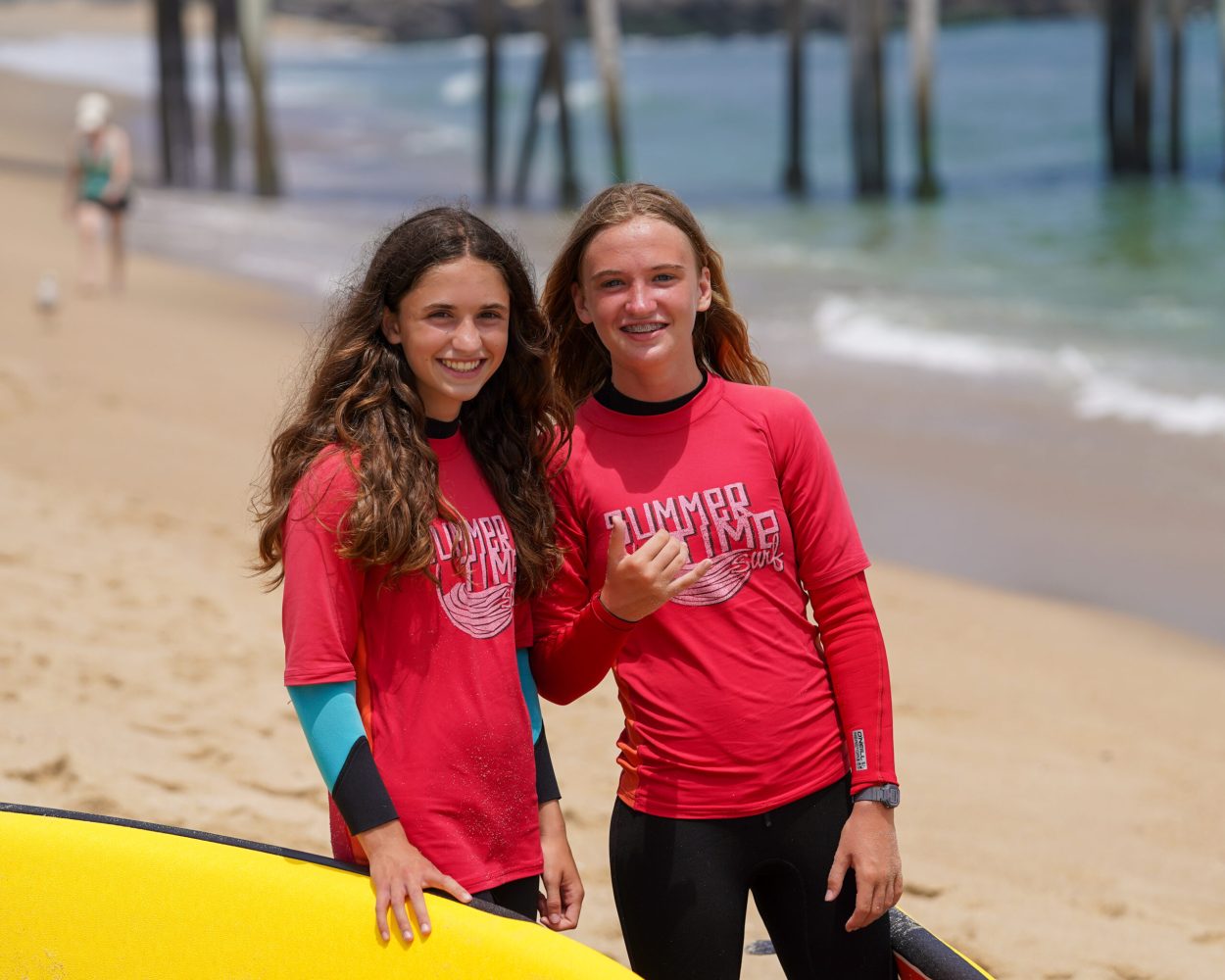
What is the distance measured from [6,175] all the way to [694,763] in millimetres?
17989

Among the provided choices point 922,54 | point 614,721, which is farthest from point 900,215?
point 614,721

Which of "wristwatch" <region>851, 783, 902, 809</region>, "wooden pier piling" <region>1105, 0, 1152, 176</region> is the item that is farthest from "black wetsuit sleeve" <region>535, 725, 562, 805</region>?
"wooden pier piling" <region>1105, 0, 1152, 176</region>

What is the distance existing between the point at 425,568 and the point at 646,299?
1.76 feet

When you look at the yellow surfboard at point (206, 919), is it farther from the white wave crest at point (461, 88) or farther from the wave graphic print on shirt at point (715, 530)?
the white wave crest at point (461, 88)

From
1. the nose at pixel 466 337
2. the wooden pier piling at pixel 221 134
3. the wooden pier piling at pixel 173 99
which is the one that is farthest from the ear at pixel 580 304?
the wooden pier piling at pixel 173 99

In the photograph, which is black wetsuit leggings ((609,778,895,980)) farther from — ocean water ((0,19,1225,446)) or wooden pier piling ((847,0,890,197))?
wooden pier piling ((847,0,890,197))

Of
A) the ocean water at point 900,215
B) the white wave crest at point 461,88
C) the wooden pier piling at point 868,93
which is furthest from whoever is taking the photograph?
the white wave crest at point 461,88

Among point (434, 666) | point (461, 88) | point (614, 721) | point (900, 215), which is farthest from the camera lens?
point (461, 88)

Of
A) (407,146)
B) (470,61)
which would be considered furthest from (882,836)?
(470,61)

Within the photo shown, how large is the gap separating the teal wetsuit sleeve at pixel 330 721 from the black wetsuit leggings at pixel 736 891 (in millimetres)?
495

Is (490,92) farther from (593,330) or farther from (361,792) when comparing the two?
(361,792)

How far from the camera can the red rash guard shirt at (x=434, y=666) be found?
209cm

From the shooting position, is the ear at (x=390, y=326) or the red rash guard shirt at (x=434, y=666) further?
the ear at (x=390, y=326)

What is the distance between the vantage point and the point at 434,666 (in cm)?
218
